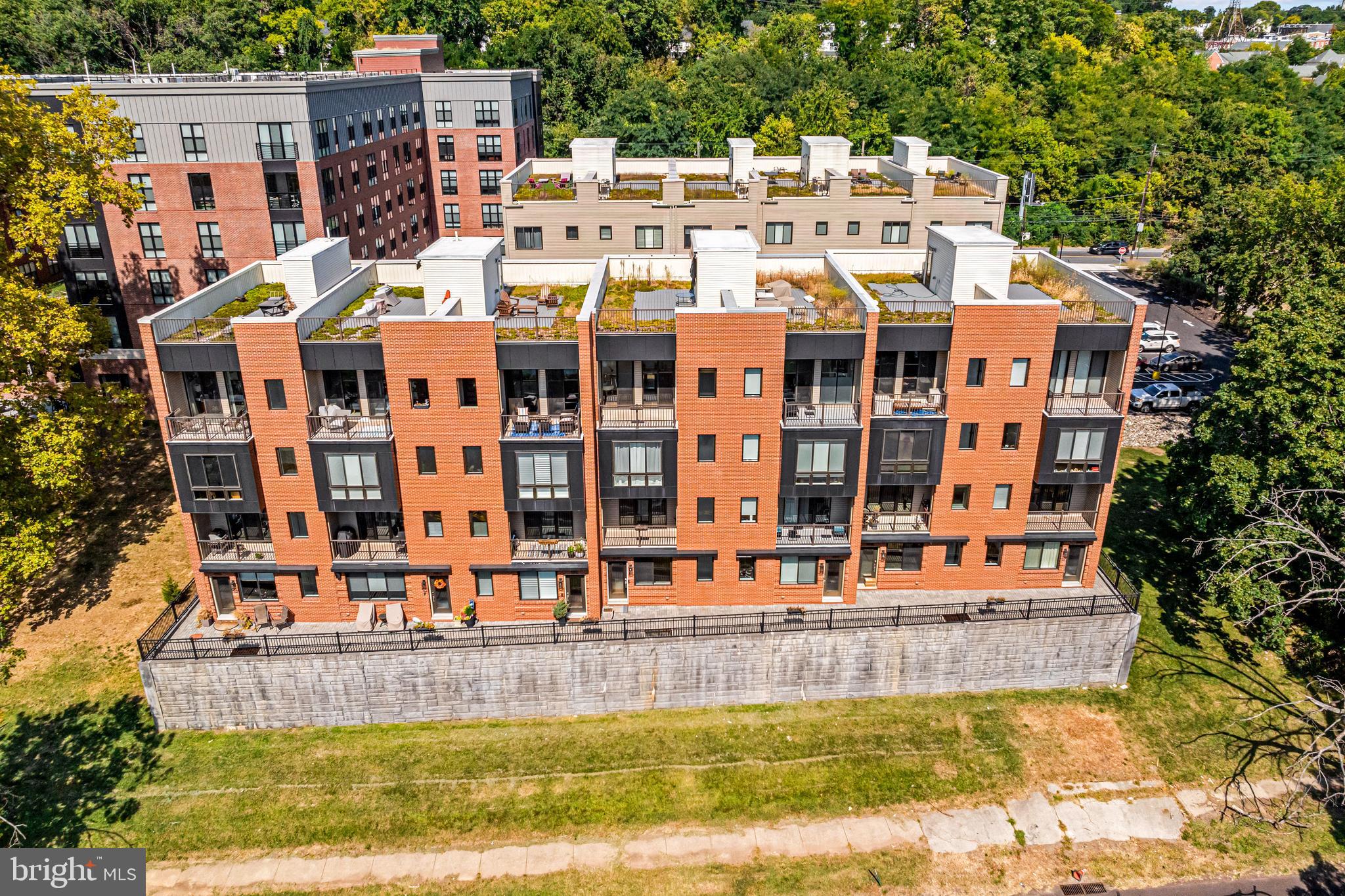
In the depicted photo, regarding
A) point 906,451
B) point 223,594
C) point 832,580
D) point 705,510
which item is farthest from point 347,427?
point 906,451

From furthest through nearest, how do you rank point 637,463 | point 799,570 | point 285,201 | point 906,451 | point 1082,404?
point 285,201
point 799,570
point 1082,404
point 906,451
point 637,463

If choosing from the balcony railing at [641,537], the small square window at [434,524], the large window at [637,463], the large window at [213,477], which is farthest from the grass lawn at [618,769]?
the large window at [637,463]

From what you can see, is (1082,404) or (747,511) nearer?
(1082,404)

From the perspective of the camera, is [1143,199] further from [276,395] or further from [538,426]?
[276,395]

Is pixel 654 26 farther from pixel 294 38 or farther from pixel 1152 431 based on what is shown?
pixel 1152 431

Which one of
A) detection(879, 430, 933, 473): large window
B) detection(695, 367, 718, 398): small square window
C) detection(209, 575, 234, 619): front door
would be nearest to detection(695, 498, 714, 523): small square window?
detection(695, 367, 718, 398): small square window

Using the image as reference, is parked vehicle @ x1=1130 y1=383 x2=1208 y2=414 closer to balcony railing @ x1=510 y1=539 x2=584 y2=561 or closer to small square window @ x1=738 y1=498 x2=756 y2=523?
small square window @ x1=738 y1=498 x2=756 y2=523

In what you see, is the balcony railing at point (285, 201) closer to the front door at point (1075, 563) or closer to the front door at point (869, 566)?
the front door at point (869, 566)
